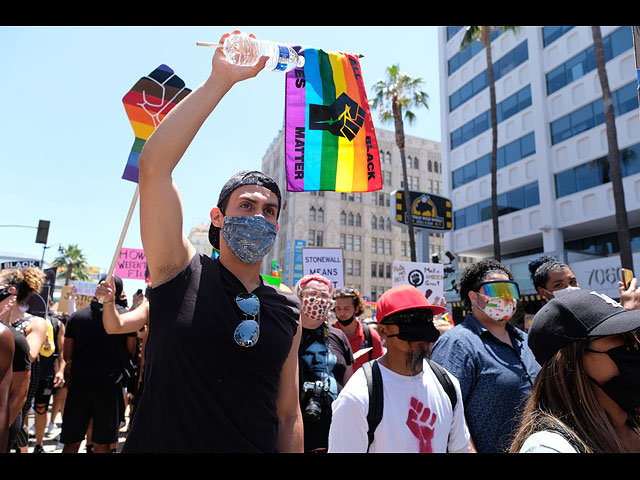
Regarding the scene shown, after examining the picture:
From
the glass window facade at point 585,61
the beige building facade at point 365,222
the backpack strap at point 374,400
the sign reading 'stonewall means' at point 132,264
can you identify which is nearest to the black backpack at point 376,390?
the backpack strap at point 374,400

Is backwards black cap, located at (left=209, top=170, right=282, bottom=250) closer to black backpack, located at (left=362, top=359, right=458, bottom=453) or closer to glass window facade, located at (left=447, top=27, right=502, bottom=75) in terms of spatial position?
black backpack, located at (left=362, top=359, right=458, bottom=453)

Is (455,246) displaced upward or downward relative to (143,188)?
upward

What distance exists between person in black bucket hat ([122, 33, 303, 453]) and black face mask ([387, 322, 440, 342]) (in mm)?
1044

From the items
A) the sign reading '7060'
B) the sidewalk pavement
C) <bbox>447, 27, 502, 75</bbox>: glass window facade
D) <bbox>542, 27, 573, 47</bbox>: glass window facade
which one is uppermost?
<bbox>447, 27, 502, 75</bbox>: glass window facade

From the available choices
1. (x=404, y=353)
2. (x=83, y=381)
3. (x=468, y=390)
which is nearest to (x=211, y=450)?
(x=404, y=353)

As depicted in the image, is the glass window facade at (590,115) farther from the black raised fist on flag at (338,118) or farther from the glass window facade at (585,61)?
the black raised fist on flag at (338,118)

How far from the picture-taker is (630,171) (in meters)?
22.3

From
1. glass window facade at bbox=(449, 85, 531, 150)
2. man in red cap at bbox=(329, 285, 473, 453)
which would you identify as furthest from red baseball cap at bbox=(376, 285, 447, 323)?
glass window facade at bbox=(449, 85, 531, 150)

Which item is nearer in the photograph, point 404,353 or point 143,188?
point 143,188

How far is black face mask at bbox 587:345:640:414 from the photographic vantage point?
1.56 meters

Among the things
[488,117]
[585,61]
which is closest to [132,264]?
[585,61]

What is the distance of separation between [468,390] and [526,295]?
2331 cm

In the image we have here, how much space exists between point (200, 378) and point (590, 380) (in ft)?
4.72

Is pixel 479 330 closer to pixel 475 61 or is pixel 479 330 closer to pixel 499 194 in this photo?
pixel 499 194
